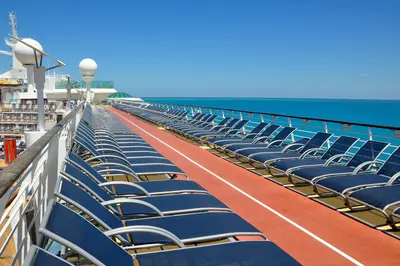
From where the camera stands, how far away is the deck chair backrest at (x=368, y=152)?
464 cm

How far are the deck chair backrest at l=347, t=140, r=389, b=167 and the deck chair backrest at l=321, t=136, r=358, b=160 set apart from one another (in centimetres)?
29

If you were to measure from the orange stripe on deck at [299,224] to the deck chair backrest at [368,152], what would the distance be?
1.00 m

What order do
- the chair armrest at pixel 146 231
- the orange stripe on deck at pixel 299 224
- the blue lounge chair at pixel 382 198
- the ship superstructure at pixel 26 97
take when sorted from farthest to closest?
the ship superstructure at pixel 26 97 → the blue lounge chair at pixel 382 198 → the orange stripe on deck at pixel 299 224 → the chair armrest at pixel 146 231

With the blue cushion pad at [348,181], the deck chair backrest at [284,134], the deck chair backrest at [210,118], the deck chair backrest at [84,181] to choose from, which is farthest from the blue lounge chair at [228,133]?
the deck chair backrest at [84,181]

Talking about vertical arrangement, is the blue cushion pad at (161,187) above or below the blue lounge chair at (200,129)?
below

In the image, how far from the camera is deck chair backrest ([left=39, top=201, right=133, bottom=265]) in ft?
4.87

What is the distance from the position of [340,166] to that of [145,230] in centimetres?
342

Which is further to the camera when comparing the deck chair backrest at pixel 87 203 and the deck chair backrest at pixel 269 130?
the deck chair backrest at pixel 269 130

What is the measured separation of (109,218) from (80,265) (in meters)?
0.32

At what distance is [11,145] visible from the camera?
16.0m

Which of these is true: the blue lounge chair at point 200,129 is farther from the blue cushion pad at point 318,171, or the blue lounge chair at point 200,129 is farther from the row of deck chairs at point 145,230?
the row of deck chairs at point 145,230

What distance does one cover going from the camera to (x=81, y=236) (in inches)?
Answer: 62.7

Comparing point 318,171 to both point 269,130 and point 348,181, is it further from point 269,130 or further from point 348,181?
point 269,130

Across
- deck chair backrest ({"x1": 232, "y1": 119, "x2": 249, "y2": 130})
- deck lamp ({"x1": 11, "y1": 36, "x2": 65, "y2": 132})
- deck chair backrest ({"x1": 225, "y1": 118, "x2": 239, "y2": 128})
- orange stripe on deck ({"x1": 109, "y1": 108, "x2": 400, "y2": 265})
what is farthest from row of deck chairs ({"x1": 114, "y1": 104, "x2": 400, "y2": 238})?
deck lamp ({"x1": 11, "y1": 36, "x2": 65, "y2": 132})
